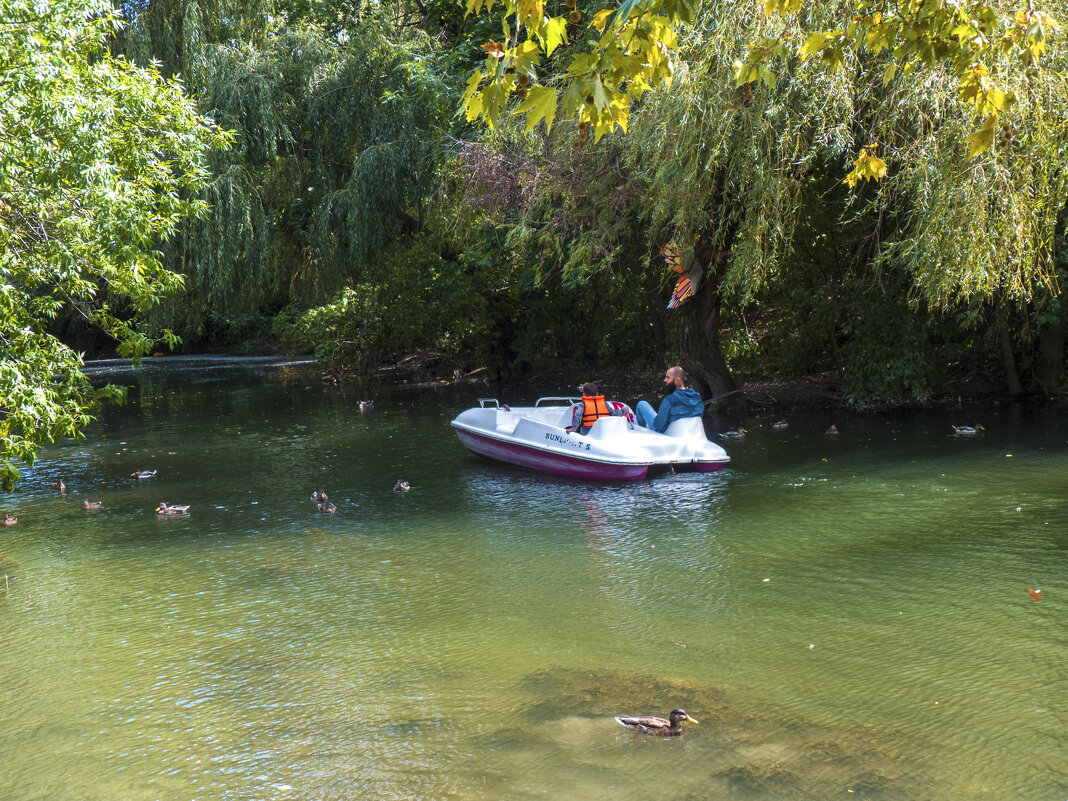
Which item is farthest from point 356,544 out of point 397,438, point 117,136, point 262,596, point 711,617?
point 397,438

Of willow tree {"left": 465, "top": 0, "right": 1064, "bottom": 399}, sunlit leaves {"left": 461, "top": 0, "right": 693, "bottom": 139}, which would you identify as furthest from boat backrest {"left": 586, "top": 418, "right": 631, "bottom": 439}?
sunlit leaves {"left": 461, "top": 0, "right": 693, "bottom": 139}

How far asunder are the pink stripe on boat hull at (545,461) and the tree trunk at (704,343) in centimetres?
452

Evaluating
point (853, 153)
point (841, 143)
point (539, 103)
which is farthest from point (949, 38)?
point (853, 153)

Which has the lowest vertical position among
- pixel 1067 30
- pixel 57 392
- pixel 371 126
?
pixel 57 392

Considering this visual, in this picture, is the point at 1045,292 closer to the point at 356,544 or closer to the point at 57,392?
the point at 356,544

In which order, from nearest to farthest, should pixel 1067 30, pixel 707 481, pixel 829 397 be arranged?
pixel 1067 30 → pixel 707 481 → pixel 829 397

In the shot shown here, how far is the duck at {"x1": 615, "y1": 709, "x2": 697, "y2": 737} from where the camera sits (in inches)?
165

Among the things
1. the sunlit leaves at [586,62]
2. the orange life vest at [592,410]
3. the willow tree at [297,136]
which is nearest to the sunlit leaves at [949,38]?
the sunlit leaves at [586,62]

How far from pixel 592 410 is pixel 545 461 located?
84 centimetres

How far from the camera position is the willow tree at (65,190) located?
23.1 ft

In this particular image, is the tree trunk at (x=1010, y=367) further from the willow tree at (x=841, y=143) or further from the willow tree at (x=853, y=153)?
the willow tree at (x=841, y=143)

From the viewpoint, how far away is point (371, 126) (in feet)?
58.6

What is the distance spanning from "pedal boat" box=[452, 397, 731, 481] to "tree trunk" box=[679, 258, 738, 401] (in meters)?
3.89

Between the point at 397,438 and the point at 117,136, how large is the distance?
7.02m
